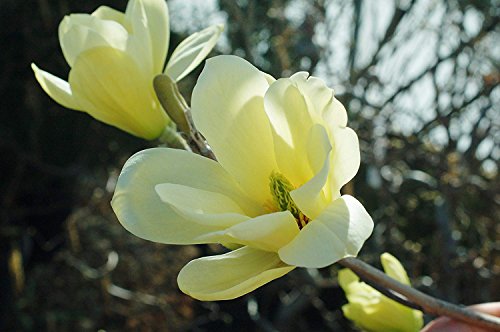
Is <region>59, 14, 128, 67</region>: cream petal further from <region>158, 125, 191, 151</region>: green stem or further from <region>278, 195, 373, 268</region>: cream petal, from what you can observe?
<region>278, 195, 373, 268</region>: cream petal

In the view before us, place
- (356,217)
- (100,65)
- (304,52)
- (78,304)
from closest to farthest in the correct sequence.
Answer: (356,217)
(100,65)
(304,52)
(78,304)

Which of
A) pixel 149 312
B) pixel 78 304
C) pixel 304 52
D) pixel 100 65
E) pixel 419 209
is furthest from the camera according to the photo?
pixel 78 304

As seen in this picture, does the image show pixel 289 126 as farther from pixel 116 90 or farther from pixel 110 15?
pixel 110 15

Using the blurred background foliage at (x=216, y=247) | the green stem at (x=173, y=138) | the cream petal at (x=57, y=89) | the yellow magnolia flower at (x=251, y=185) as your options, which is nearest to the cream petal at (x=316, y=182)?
the yellow magnolia flower at (x=251, y=185)

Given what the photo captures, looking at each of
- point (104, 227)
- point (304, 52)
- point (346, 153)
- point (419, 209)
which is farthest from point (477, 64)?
point (104, 227)

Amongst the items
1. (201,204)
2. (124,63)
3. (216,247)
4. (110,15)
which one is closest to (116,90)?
(124,63)

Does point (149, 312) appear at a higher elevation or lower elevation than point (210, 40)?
lower

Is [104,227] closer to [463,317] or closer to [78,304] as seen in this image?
[78,304]
